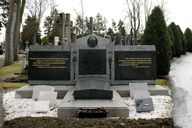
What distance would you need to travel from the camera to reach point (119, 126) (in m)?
8.34

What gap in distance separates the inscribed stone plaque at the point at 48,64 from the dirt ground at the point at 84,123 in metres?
4.80

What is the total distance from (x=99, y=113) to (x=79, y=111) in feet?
1.60

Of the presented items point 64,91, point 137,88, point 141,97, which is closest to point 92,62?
point 64,91

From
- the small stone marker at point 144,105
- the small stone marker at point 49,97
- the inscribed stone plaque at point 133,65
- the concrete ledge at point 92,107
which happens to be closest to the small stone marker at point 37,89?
the small stone marker at point 49,97

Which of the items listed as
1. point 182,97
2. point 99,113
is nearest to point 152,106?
point 99,113

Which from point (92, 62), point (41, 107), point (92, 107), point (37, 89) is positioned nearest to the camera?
point (92, 107)

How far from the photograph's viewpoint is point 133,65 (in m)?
13.8

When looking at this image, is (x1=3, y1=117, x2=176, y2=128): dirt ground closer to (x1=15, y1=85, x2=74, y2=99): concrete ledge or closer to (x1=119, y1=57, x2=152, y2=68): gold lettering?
(x1=15, y1=85, x2=74, y2=99): concrete ledge

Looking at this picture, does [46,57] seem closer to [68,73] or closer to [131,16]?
[68,73]

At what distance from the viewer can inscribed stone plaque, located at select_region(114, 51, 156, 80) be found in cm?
1377

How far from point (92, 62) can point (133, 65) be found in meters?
1.55

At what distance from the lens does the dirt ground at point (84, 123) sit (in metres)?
8.33

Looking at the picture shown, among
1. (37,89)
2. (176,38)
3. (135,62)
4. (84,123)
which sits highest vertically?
(176,38)

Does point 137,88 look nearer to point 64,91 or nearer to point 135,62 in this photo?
point 135,62
